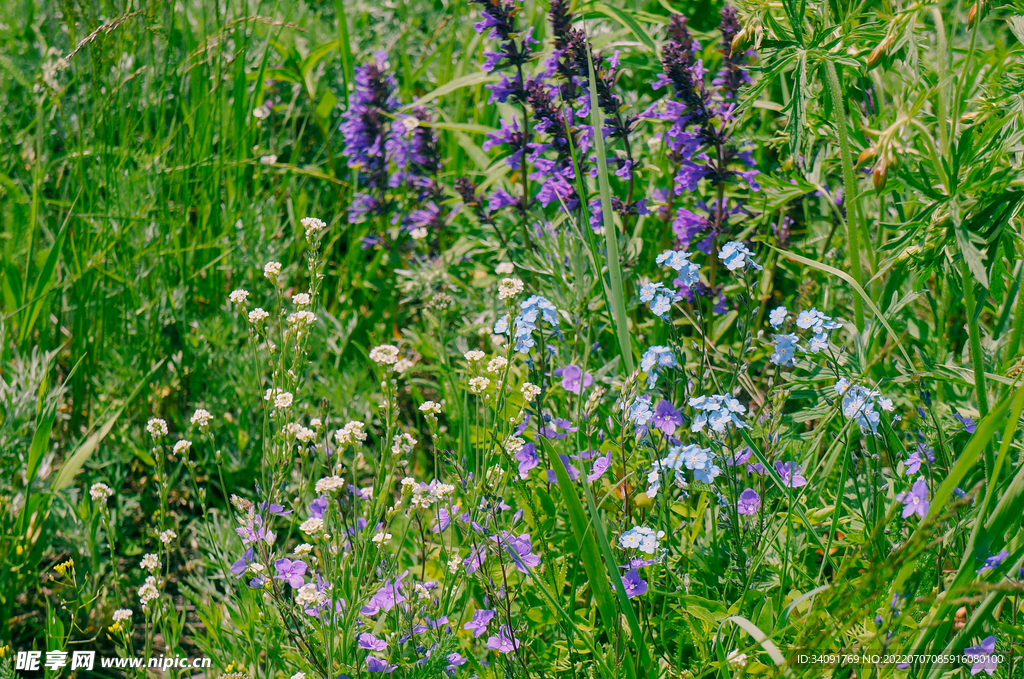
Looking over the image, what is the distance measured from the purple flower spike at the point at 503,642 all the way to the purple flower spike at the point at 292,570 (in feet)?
1.35

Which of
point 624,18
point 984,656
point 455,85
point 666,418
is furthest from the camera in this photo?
point 455,85

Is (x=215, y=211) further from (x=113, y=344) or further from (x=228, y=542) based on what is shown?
(x=228, y=542)

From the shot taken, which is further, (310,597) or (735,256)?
(735,256)

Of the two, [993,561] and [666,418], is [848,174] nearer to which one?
[666,418]

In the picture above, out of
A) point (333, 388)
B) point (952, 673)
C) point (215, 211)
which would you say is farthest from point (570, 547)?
point (215, 211)

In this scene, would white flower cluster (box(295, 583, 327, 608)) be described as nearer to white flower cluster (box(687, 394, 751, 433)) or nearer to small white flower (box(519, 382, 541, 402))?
small white flower (box(519, 382, 541, 402))

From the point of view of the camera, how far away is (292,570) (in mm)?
1585

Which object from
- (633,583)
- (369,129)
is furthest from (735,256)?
(369,129)

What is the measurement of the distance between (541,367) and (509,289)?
383 mm

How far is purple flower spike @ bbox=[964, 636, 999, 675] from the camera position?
1238 millimetres

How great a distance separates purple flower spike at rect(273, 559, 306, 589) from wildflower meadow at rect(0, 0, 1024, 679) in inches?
0.5

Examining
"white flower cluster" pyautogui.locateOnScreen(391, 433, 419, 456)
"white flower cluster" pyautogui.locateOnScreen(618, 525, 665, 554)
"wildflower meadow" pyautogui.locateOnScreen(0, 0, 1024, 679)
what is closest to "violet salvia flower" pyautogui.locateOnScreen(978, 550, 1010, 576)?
"wildflower meadow" pyautogui.locateOnScreen(0, 0, 1024, 679)

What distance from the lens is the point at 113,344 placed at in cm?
245

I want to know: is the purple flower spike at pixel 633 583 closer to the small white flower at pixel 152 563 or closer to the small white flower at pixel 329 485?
the small white flower at pixel 329 485
